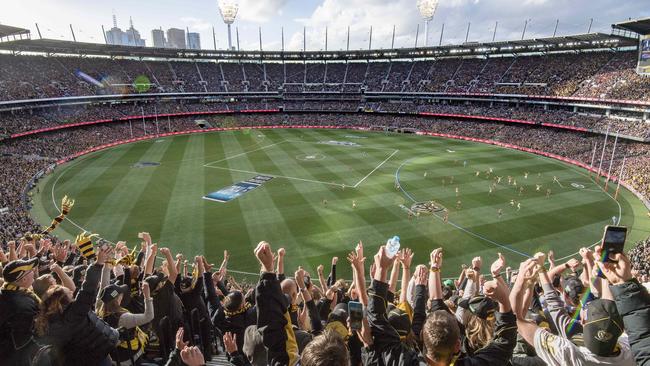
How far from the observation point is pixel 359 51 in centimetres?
9544

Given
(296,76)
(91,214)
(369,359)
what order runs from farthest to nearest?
(296,76)
(91,214)
(369,359)

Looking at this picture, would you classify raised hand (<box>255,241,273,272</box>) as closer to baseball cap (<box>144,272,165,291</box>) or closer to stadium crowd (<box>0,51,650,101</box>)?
baseball cap (<box>144,272,165,291</box>)

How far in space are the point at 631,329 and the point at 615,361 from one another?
0.37m

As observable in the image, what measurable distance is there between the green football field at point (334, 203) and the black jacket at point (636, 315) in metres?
19.8

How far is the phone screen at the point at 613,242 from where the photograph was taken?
4141mm

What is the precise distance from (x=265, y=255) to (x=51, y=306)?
3.04 metres

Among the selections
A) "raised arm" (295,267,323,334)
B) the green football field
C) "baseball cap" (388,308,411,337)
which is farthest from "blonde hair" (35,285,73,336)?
the green football field

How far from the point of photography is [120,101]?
3063 inches

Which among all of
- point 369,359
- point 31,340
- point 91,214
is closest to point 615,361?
point 369,359

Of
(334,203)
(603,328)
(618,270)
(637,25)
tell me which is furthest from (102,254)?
(637,25)

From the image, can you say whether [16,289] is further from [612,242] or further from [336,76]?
[336,76]

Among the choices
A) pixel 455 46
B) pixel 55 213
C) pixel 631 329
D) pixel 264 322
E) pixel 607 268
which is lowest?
pixel 55 213

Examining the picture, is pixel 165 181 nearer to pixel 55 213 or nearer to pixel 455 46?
pixel 55 213

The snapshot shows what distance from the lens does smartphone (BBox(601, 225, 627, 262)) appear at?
409 centimetres
